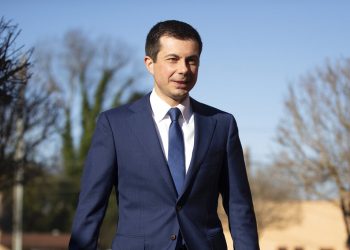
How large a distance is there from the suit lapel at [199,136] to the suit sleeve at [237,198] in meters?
0.13

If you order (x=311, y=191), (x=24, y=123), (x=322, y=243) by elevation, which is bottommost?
(x=322, y=243)

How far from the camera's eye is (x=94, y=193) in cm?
456

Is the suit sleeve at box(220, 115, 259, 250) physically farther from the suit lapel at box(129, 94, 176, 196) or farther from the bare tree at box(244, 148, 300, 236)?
the bare tree at box(244, 148, 300, 236)

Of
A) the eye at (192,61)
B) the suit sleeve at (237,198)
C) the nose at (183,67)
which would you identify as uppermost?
the eye at (192,61)

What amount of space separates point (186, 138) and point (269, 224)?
1931 inches

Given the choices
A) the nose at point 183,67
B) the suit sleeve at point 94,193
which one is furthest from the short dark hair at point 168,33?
the suit sleeve at point 94,193

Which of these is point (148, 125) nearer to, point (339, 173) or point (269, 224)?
point (339, 173)

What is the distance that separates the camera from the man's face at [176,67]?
15.1 ft

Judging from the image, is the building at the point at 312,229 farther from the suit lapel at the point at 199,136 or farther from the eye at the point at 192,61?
the eye at the point at 192,61

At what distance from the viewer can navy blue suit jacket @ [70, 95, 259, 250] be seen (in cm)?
452

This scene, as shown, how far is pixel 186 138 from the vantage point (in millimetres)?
4711

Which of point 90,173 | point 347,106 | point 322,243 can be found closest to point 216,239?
point 90,173

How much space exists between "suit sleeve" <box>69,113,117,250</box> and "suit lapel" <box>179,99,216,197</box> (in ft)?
1.25

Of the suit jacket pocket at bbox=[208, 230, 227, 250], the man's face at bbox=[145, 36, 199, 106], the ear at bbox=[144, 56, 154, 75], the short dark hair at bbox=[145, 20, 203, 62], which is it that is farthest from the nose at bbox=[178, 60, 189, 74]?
the suit jacket pocket at bbox=[208, 230, 227, 250]
